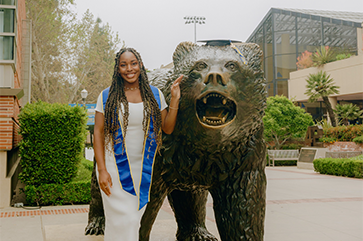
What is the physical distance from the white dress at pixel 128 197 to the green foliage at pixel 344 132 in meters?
20.4

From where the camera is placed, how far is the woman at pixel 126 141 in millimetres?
2188

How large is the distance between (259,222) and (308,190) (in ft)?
24.8

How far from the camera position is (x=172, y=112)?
2.29 metres

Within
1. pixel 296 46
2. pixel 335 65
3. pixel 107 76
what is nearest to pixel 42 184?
pixel 107 76

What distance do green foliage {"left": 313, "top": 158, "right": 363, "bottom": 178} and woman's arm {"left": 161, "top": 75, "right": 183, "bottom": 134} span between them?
1216 centimetres

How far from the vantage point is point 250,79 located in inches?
88.4

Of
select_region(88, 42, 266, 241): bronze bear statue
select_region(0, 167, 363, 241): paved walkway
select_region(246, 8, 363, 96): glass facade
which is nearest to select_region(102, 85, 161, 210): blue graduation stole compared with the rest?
select_region(88, 42, 266, 241): bronze bear statue

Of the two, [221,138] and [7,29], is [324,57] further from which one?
[221,138]

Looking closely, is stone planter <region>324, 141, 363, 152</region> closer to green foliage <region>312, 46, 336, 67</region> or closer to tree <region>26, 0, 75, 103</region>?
green foliage <region>312, 46, 336, 67</region>

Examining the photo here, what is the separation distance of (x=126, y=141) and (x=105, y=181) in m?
0.28

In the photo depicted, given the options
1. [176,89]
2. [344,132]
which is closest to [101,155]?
[176,89]

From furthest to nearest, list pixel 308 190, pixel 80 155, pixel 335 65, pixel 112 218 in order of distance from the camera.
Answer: pixel 335 65
pixel 308 190
pixel 80 155
pixel 112 218

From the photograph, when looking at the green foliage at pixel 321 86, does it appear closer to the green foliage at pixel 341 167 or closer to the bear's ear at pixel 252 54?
the green foliage at pixel 341 167

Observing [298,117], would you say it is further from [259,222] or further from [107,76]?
[259,222]
